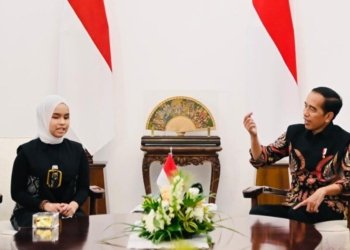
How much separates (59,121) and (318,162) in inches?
58.5

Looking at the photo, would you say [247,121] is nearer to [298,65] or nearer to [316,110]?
[316,110]

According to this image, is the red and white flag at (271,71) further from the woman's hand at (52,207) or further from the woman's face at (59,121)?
the woman's hand at (52,207)

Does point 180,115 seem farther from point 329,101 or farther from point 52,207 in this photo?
point 52,207

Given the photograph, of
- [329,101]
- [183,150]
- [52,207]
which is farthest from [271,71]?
[52,207]

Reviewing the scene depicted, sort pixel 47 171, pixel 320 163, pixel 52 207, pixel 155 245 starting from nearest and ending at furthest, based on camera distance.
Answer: pixel 155 245
pixel 52 207
pixel 47 171
pixel 320 163

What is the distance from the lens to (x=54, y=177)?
2.97 metres

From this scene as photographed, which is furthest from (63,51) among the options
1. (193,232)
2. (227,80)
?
(193,232)

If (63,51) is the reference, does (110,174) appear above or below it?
below

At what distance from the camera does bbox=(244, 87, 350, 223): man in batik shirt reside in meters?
3.04

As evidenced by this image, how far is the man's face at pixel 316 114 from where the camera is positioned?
10.3ft

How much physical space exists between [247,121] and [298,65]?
5.46 ft

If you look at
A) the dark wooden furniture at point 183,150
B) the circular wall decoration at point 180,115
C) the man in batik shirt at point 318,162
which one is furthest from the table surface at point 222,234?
the circular wall decoration at point 180,115

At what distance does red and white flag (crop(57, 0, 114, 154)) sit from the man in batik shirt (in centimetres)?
158

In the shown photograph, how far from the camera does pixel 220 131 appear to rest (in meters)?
4.73
